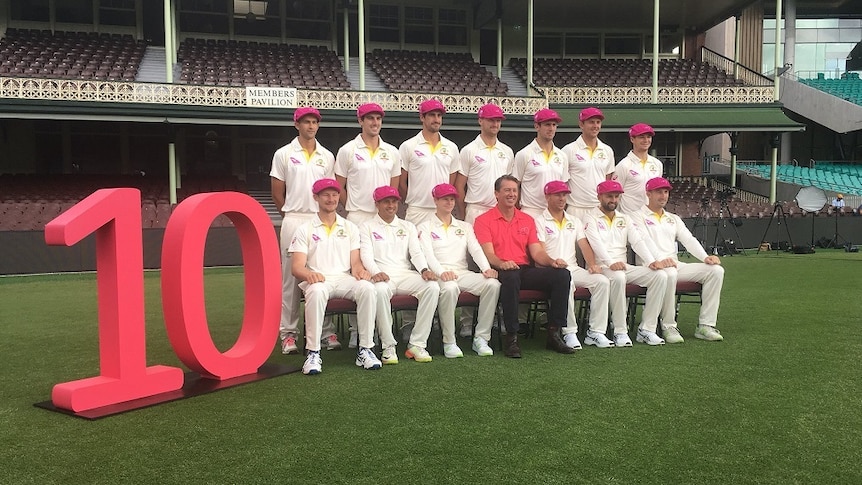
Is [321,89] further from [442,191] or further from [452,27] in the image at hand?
[442,191]


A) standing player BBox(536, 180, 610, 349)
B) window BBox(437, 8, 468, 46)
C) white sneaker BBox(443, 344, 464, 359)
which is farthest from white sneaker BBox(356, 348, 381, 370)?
window BBox(437, 8, 468, 46)

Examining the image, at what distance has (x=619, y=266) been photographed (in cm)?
648

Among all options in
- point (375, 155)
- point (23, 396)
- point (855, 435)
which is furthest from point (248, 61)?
point (855, 435)

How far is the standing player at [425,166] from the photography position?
6758mm

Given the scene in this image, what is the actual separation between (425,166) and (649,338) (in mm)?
2673

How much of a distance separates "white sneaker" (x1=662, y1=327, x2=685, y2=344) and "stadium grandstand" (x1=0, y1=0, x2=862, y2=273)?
1074 centimetres

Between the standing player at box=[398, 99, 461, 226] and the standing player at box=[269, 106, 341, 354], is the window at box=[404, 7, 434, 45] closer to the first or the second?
→ the standing player at box=[398, 99, 461, 226]

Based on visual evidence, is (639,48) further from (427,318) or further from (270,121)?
(427,318)

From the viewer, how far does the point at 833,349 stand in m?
5.97

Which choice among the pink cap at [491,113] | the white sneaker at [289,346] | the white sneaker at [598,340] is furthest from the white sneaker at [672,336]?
the white sneaker at [289,346]

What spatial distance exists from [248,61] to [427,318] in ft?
62.1

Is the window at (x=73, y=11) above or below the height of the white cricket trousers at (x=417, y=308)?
above

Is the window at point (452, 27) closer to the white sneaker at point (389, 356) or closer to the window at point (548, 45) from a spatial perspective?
the window at point (548, 45)

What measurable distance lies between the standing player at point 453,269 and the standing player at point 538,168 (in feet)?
3.01
